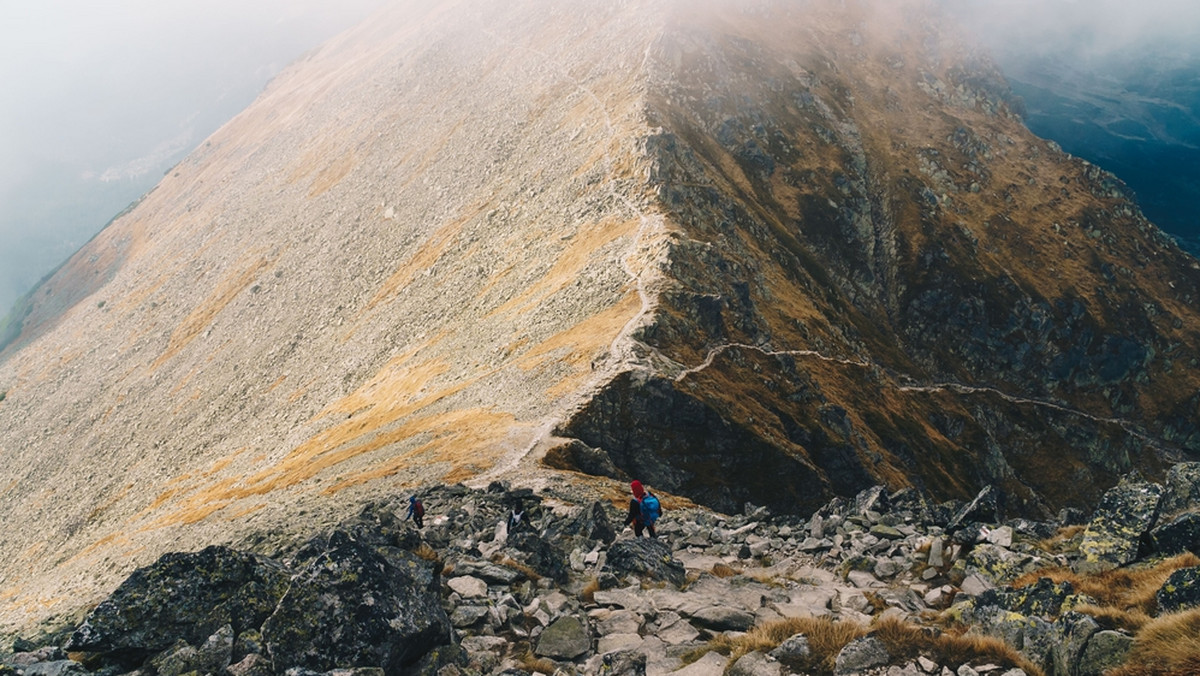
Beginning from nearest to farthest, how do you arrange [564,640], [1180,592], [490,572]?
[1180,592] → [564,640] → [490,572]

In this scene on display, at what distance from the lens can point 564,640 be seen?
14258mm

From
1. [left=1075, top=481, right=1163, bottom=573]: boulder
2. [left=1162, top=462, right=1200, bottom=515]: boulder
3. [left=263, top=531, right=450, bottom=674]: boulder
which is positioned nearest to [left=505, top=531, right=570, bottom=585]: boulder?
[left=263, top=531, right=450, bottom=674]: boulder

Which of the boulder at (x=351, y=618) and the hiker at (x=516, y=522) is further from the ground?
the boulder at (x=351, y=618)

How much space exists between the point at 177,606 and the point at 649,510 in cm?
1808

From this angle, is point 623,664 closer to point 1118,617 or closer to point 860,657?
point 860,657

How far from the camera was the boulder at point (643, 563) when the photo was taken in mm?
19828

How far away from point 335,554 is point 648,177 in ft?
312

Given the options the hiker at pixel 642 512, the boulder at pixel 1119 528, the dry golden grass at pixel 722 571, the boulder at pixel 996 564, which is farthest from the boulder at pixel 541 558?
the boulder at pixel 1119 528

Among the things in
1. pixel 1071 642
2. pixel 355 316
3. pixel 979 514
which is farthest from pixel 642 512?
pixel 355 316

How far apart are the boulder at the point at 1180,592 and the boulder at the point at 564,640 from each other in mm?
10277

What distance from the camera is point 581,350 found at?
6694 centimetres

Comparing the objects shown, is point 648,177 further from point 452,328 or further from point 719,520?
point 719,520

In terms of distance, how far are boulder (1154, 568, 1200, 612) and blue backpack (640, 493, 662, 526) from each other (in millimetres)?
17743

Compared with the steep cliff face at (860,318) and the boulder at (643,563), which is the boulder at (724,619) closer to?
the boulder at (643,563)
